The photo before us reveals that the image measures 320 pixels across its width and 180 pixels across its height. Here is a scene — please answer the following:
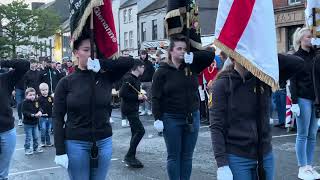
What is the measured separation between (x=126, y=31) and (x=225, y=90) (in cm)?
4911

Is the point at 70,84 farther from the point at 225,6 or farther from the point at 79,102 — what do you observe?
the point at 225,6

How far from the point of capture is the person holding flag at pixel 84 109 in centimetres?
478

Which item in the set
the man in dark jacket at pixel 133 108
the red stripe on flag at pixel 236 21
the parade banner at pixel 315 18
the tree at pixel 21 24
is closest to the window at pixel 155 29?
the tree at pixel 21 24

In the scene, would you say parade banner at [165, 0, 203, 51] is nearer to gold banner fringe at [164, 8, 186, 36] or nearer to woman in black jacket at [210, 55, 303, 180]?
gold banner fringe at [164, 8, 186, 36]

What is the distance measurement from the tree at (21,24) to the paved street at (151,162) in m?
42.9

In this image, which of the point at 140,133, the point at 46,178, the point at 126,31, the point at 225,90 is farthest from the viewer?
the point at 126,31

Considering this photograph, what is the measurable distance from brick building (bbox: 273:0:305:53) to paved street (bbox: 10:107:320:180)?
18129mm

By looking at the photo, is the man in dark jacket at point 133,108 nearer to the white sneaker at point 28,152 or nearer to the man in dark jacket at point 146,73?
the white sneaker at point 28,152

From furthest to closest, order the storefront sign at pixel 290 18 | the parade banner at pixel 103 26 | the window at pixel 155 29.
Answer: the window at pixel 155 29
the storefront sign at pixel 290 18
the parade banner at pixel 103 26

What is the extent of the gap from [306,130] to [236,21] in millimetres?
3391

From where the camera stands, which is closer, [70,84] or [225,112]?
[225,112]

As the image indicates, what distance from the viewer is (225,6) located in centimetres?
417

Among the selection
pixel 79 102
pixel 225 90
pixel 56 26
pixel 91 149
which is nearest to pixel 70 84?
pixel 79 102

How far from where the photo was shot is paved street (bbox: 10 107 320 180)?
797 centimetres
